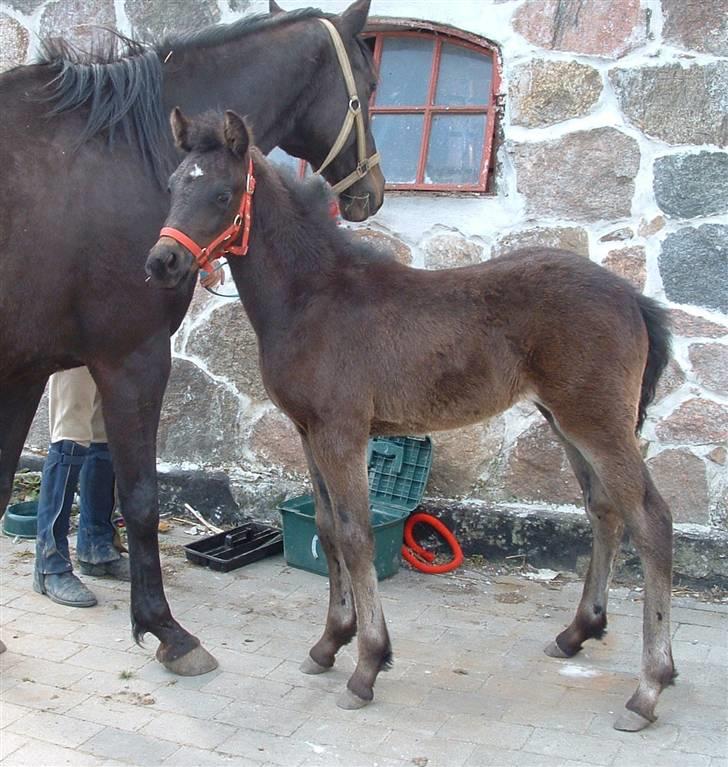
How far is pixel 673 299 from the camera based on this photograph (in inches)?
166

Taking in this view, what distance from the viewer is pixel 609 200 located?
428cm

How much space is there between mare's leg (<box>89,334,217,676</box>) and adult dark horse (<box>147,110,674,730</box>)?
49 cm

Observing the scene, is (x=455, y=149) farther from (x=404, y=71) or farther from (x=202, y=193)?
(x=202, y=193)

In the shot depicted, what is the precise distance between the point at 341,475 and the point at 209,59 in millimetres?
1745

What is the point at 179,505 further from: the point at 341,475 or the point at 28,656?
the point at 341,475

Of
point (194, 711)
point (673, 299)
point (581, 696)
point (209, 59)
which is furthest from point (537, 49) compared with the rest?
point (194, 711)

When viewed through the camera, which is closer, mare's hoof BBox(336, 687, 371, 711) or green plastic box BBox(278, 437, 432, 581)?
mare's hoof BBox(336, 687, 371, 711)

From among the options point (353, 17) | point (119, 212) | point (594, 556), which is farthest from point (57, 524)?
point (353, 17)

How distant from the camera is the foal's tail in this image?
3.19 metres

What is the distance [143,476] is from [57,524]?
109 cm

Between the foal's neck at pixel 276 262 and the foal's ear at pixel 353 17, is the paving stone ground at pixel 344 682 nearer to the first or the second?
the foal's neck at pixel 276 262

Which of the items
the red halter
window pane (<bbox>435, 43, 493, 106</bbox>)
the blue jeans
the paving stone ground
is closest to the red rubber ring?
the paving stone ground

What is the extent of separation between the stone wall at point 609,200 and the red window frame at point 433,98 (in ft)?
0.17

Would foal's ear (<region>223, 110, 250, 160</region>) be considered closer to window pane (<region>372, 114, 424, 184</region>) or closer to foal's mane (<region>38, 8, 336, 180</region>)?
foal's mane (<region>38, 8, 336, 180</region>)
